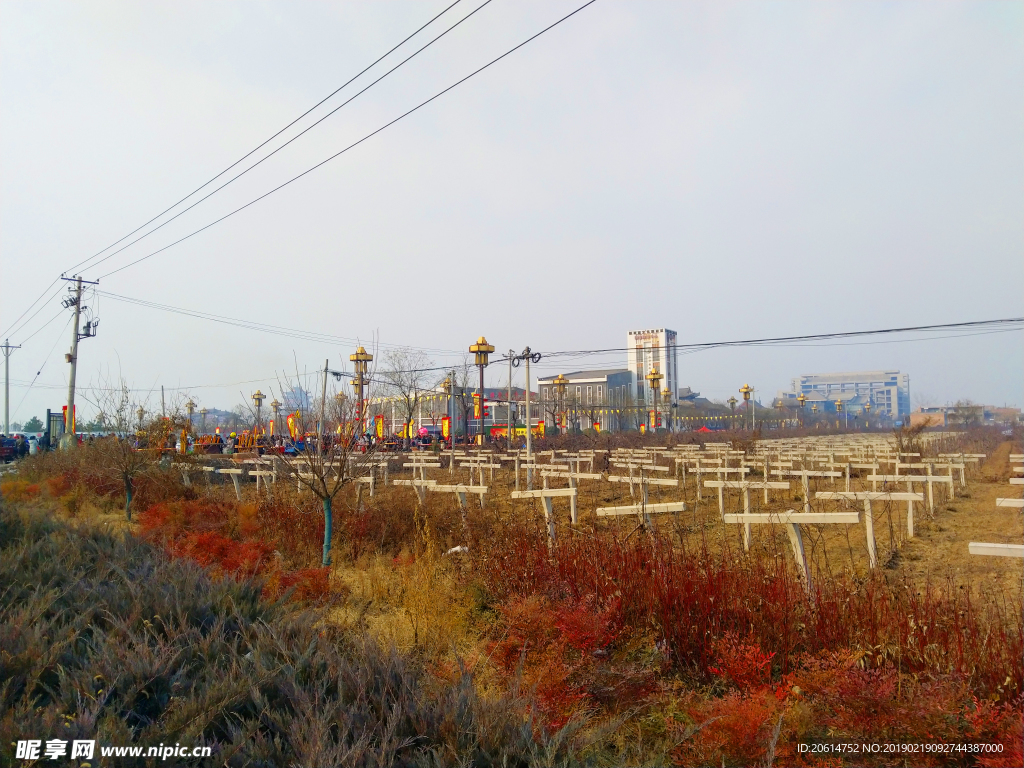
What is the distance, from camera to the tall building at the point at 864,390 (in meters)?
27.9

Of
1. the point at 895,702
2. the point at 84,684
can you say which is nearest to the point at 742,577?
the point at 895,702

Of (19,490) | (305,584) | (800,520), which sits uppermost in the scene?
(800,520)

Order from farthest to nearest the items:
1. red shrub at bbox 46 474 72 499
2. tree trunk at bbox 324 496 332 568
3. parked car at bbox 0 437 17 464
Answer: parked car at bbox 0 437 17 464 → red shrub at bbox 46 474 72 499 → tree trunk at bbox 324 496 332 568

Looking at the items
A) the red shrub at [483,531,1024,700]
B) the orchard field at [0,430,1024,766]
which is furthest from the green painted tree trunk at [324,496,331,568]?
the red shrub at [483,531,1024,700]

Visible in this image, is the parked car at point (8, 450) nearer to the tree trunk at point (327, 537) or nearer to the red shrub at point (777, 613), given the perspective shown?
the tree trunk at point (327, 537)

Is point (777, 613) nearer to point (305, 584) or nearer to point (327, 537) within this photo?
point (305, 584)

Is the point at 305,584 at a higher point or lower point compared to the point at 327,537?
lower

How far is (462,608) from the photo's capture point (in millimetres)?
7004

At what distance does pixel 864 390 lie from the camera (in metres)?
49.1

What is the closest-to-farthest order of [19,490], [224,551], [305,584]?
[305,584] < [224,551] < [19,490]

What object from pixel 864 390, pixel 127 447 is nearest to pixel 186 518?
pixel 127 447

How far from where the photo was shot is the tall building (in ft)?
91.5

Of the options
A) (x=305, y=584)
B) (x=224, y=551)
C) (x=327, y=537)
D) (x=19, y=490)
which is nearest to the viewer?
(x=305, y=584)

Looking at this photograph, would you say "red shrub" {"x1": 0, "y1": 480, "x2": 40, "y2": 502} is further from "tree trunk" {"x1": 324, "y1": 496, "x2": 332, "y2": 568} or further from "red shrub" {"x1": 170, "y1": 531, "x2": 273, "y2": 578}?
"tree trunk" {"x1": 324, "y1": 496, "x2": 332, "y2": 568}
